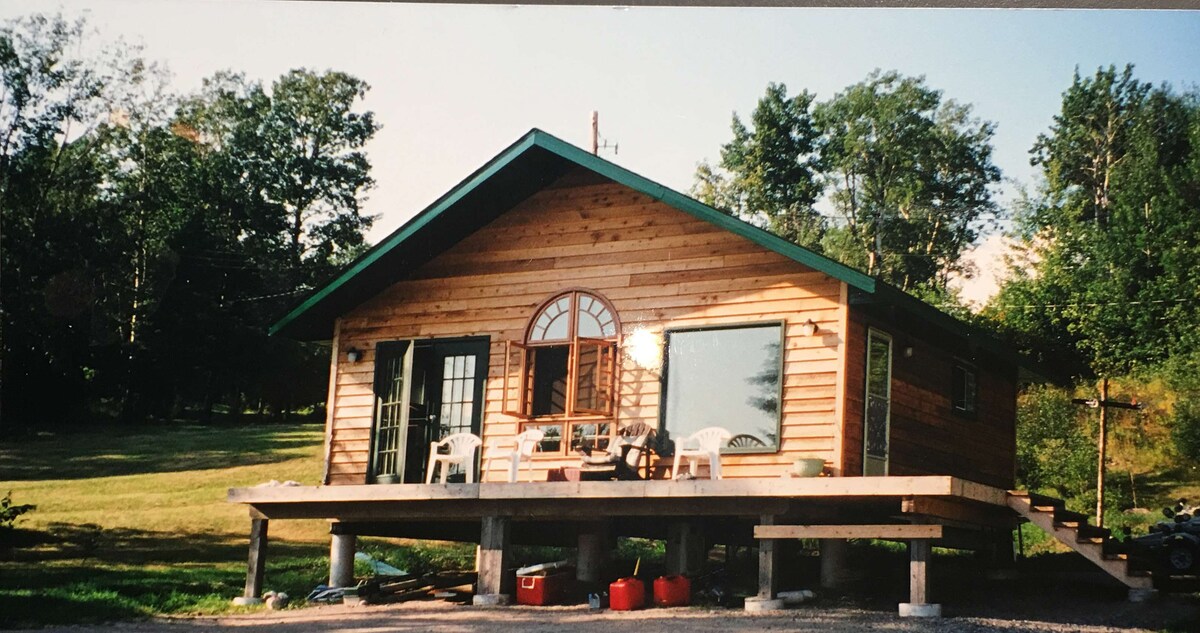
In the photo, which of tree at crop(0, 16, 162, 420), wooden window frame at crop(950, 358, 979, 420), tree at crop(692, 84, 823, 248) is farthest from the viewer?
wooden window frame at crop(950, 358, 979, 420)

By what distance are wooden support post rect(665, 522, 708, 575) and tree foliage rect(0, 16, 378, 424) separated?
4079 mm

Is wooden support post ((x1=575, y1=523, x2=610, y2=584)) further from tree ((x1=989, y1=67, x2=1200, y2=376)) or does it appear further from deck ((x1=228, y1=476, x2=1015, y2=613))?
tree ((x1=989, y1=67, x2=1200, y2=376))

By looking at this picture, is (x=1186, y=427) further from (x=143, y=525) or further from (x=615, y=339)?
(x=143, y=525)

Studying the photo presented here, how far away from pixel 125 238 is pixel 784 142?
6.09m

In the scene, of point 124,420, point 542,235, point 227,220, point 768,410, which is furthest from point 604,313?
point 124,420

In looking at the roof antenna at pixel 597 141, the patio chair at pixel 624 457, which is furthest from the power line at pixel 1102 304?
the roof antenna at pixel 597 141

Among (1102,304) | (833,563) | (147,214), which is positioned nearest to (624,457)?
(833,563)

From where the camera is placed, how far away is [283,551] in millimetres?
16422

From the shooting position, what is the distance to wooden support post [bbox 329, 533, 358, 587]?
1345cm

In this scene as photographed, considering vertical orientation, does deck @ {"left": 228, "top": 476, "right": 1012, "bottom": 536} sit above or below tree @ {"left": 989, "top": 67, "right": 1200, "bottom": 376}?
below

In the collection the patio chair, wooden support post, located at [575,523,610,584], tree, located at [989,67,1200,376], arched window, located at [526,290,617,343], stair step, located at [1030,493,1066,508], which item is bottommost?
wooden support post, located at [575,523,610,584]

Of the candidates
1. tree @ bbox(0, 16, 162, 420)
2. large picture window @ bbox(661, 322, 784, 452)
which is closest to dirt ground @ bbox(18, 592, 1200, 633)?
large picture window @ bbox(661, 322, 784, 452)

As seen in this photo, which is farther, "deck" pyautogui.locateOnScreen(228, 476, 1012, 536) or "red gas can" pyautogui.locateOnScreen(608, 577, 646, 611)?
"red gas can" pyautogui.locateOnScreen(608, 577, 646, 611)

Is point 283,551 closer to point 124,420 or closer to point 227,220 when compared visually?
point 124,420
